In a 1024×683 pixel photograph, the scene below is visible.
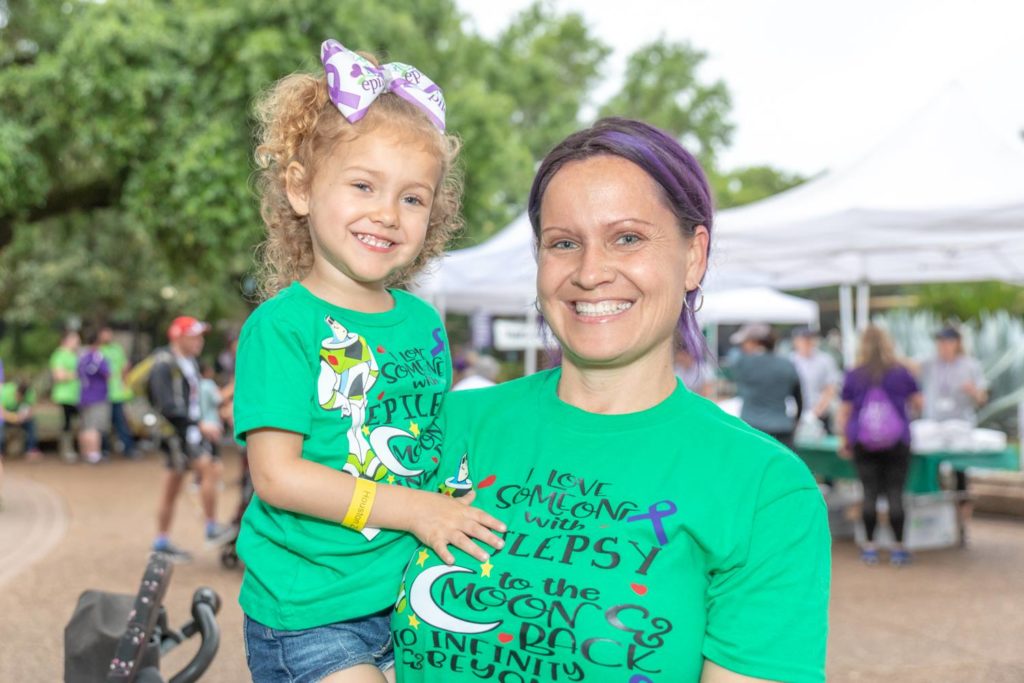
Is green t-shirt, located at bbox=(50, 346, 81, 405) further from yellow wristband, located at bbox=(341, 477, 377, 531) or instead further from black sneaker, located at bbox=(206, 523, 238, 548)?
yellow wristband, located at bbox=(341, 477, 377, 531)

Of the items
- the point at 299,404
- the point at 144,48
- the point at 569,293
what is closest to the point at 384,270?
the point at 299,404

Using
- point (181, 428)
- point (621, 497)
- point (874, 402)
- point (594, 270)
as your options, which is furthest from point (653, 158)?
point (181, 428)

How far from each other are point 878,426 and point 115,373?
1304cm

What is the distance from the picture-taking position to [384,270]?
7.45 feet

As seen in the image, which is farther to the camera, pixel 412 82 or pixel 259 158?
pixel 259 158

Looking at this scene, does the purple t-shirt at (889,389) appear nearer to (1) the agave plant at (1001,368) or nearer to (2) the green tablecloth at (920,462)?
(2) the green tablecloth at (920,462)

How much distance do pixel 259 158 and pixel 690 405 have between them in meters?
1.26

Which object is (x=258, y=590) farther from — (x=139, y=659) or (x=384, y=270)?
(x=139, y=659)

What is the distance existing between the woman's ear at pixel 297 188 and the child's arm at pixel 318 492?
0.55 metres

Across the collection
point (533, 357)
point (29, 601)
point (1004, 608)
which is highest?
point (533, 357)

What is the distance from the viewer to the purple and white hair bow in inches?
87.8

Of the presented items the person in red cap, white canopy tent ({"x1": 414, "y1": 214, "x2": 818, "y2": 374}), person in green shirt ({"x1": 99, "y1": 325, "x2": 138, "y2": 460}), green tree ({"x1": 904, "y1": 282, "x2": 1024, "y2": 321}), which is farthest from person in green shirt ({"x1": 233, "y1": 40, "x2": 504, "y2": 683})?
green tree ({"x1": 904, "y1": 282, "x2": 1024, "y2": 321})

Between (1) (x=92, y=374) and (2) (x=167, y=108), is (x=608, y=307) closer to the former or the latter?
(2) (x=167, y=108)

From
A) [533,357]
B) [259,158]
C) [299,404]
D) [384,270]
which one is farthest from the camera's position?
[533,357]
